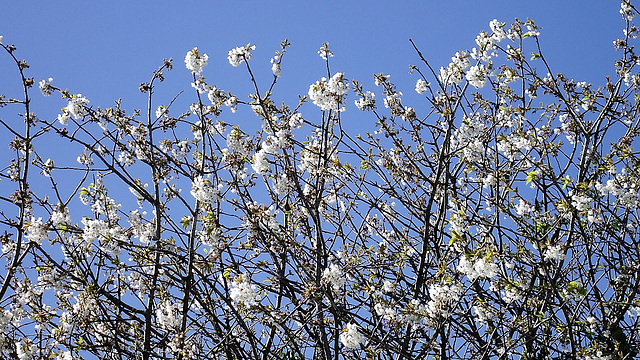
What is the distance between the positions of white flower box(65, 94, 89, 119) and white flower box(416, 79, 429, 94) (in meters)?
2.78

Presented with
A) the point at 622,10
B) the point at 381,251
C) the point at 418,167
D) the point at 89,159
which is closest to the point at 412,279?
the point at 381,251

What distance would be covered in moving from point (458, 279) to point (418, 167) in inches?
45.9

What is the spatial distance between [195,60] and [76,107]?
0.96 metres

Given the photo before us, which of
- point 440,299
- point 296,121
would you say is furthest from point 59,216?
point 440,299

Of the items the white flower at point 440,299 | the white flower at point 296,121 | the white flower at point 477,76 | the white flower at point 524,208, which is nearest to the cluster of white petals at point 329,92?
the white flower at point 296,121

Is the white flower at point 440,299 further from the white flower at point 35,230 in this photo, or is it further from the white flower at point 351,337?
the white flower at point 35,230

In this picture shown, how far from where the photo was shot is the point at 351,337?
14.9 feet

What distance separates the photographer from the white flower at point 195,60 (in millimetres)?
5414

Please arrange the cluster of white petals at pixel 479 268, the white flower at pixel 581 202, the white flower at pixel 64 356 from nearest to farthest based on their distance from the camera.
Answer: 1. the cluster of white petals at pixel 479 268
2. the white flower at pixel 581 202
3. the white flower at pixel 64 356

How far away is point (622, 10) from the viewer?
21.1ft

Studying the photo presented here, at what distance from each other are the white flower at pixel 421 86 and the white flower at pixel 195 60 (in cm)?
189

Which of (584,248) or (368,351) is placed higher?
(584,248)

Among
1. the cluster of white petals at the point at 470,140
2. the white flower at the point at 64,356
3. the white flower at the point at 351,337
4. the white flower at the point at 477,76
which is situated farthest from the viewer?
the cluster of white petals at the point at 470,140

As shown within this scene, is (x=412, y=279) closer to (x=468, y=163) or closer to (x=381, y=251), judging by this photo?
(x=381, y=251)
